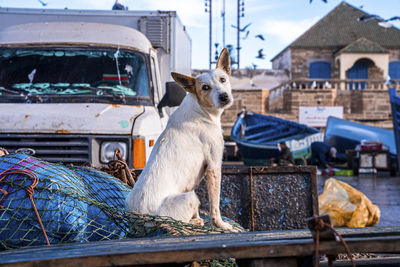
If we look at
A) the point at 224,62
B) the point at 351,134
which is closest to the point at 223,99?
the point at 224,62

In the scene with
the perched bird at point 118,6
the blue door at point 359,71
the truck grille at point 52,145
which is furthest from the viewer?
Result: the blue door at point 359,71

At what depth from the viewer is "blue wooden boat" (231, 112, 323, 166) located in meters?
19.2

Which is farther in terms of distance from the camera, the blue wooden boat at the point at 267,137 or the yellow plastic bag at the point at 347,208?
the blue wooden boat at the point at 267,137

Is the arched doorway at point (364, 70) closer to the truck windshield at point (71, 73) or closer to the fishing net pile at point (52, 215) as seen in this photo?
the truck windshield at point (71, 73)

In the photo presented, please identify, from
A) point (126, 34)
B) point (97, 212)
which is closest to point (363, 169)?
point (126, 34)

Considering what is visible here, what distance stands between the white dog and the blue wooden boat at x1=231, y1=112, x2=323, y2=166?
1601 cm

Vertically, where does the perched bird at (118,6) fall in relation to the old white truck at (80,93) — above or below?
above

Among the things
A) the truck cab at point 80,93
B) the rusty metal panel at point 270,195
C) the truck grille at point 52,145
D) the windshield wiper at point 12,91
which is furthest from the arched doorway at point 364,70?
the truck grille at point 52,145

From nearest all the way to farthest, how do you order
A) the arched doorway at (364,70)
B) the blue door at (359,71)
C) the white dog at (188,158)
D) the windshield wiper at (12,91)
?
1. the white dog at (188,158)
2. the windshield wiper at (12,91)
3. the arched doorway at (364,70)
4. the blue door at (359,71)

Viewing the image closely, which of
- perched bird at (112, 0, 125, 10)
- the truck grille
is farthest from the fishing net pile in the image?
perched bird at (112, 0, 125, 10)

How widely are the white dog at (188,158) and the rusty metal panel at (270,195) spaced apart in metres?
1.50

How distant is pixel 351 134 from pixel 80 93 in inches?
768

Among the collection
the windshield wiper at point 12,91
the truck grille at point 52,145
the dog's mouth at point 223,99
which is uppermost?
the windshield wiper at point 12,91

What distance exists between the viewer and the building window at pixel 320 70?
4431 cm
